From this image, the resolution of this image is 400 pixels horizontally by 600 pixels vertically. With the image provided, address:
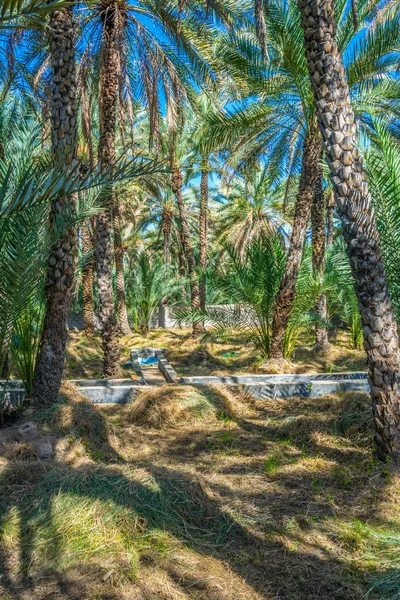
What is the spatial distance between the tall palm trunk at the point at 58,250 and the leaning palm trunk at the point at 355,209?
121 inches

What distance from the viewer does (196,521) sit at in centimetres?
395

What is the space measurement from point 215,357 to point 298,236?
4.95m

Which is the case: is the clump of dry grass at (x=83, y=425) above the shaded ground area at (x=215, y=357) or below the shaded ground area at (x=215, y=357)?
below

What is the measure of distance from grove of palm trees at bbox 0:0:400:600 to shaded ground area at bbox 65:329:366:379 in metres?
0.14

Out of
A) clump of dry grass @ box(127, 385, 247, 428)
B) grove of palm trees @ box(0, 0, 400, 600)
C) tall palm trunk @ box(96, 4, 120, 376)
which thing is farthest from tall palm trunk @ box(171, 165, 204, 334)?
clump of dry grass @ box(127, 385, 247, 428)

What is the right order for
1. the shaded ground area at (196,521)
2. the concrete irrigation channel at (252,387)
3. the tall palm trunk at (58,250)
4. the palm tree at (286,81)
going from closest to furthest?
the shaded ground area at (196,521)
the tall palm trunk at (58,250)
the concrete irrigation channel at (252,387)
the palm tree at (286,81)

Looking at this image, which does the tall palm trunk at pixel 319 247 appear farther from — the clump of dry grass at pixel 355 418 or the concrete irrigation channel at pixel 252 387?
the clump of dry grass at pixel 355 418

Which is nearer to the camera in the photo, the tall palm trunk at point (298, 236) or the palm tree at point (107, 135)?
the palm tree at point (107, 135)

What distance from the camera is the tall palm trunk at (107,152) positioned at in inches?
368

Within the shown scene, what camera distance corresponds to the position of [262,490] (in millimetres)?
4680

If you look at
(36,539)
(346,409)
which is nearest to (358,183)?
(346,409)

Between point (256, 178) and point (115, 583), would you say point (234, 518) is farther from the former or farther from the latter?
point (256, 178)

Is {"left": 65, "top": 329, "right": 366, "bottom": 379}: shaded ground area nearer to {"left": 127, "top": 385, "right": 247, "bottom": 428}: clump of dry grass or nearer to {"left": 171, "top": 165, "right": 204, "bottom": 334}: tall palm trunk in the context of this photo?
{"left": 171, "top": 165, "right": 204, "bottom": 334}: tall palm trunk

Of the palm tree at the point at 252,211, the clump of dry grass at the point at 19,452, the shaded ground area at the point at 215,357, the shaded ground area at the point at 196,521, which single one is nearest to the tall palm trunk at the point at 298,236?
the shaded ground area at the point at 215,357
